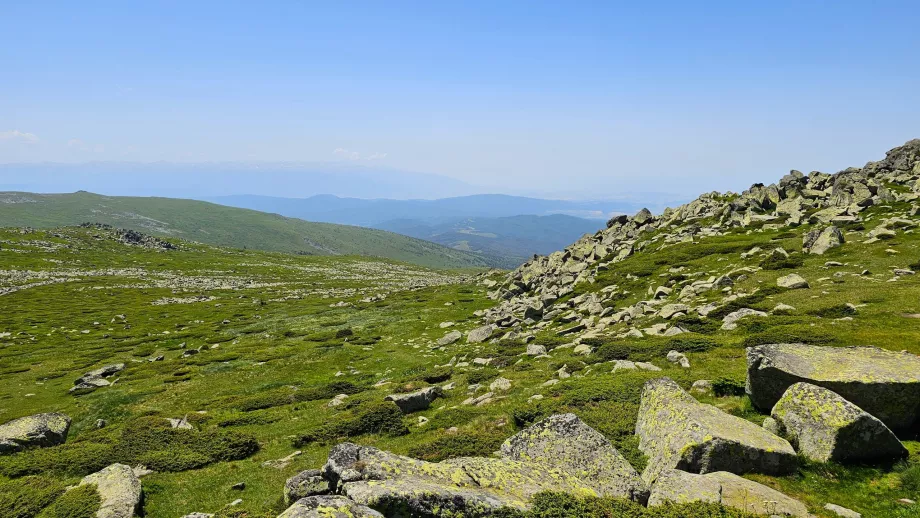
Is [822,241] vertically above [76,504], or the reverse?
[822,241]

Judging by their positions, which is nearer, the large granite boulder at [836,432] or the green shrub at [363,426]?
the large granite boulder at [836,432]

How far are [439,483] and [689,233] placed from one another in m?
71.5

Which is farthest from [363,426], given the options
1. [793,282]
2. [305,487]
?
[793,282]

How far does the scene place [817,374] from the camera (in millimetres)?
13906

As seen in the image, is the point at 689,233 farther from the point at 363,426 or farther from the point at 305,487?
the point at 305,487

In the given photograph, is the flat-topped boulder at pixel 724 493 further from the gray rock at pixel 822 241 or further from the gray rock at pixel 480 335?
the gray rock at pixel 822 241

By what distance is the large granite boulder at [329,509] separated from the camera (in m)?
8.67

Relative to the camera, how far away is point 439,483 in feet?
35.4

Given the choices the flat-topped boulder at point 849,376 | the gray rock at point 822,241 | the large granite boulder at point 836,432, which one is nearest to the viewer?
the large granite boulder at point 836,432

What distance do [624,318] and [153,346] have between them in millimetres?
62800

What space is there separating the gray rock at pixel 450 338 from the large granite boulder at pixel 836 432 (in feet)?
122

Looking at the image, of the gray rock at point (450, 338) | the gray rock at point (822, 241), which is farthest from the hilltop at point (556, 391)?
the gray rock at point (450, 338)

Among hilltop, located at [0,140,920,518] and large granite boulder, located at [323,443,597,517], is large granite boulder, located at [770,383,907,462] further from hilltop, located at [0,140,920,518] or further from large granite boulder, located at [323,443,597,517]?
large granite boulder, located at [323,443,597,517]

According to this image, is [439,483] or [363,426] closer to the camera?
[439,483]
